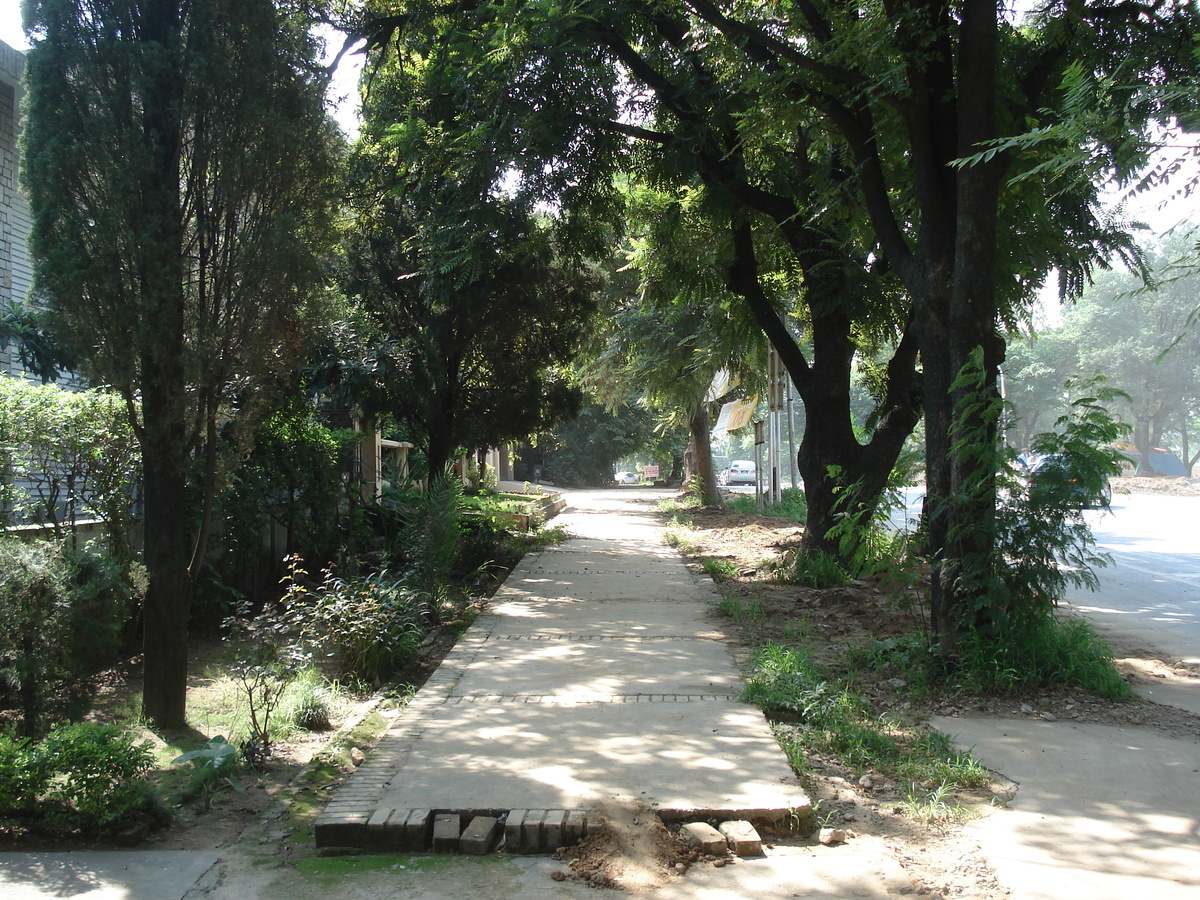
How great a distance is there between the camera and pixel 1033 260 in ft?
33.4

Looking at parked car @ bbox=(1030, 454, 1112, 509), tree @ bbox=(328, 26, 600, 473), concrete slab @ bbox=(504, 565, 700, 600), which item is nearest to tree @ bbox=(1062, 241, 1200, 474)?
tree @ bbox=(328, 26, 600, 473)

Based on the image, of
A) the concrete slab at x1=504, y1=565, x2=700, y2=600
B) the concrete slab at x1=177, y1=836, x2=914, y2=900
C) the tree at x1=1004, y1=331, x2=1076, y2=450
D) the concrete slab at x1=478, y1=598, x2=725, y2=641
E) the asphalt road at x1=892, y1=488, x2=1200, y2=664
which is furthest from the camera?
the tree at x1=1004, y1=331, x2=1076, y2=450

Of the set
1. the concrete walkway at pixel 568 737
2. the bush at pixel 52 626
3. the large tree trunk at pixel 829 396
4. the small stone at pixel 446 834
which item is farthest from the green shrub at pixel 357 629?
the large tree trunk at pixel 829 396

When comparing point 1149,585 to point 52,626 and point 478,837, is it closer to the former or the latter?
point 478,837

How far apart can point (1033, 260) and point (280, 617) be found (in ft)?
28.8

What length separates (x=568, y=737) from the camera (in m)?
5.27

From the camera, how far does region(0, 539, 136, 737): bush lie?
15.4 ft

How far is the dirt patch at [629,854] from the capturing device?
365 cm

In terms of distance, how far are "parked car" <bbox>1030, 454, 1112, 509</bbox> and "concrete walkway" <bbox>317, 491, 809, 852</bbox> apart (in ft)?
8.31

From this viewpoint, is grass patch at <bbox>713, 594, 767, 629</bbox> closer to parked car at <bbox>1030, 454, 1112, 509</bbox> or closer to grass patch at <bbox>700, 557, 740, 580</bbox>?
grass patch at <bbox>700, 557, 740, 580</bbox>

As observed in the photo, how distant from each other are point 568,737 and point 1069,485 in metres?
3.83

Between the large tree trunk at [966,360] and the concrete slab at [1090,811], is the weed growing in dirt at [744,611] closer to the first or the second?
the large tree trunk at [966,360]

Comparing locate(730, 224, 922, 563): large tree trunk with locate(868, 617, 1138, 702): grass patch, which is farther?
locate(730, 224, 922, 563): large tree trunk

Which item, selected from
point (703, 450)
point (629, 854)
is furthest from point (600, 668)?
point (703, 450)
